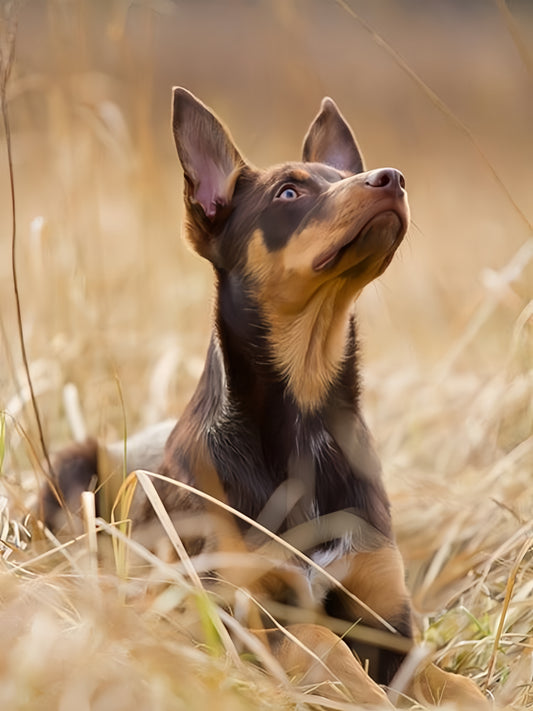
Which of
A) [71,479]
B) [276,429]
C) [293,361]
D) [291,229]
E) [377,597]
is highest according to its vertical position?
[291,229]

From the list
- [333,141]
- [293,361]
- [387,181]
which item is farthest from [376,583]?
[333,141]

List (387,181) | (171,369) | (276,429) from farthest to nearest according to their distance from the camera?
(171,369), (276,429), (387,181)

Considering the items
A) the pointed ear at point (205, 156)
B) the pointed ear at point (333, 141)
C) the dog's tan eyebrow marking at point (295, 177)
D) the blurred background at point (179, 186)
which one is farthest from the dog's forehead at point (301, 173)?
the blurred background at point (179, 186)

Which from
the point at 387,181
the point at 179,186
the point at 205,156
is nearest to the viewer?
the point at 387,181

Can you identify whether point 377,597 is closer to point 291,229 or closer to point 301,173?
point 291,229

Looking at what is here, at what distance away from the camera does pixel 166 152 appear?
8.79 meters

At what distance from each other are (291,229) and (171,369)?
203cm

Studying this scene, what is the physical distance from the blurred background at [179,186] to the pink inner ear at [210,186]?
606 mm

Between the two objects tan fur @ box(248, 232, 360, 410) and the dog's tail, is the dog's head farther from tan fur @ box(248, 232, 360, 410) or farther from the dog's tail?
the dog's tail

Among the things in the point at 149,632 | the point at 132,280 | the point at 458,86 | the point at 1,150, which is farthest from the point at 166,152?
the point at 149,632

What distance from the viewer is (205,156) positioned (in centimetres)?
318

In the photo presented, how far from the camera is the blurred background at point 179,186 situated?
13.8 ft

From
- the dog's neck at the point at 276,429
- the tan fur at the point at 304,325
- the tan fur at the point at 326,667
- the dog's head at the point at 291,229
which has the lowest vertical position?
the tan fur at the point at 326,667

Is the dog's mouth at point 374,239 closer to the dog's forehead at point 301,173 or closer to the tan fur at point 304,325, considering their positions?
the tan fur at point 304,325
